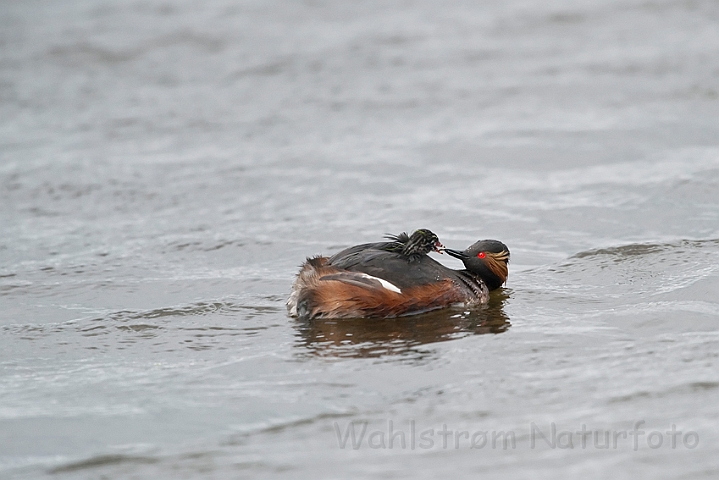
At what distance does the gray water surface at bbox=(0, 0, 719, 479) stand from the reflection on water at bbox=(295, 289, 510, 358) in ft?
0.11

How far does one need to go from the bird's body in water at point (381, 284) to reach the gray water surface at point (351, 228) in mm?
118

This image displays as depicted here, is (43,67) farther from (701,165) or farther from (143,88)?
(701,165)

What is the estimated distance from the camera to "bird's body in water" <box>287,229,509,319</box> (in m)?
6.14

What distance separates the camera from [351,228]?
8547 mm

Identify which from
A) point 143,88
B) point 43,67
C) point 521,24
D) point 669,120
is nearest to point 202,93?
point 143,88

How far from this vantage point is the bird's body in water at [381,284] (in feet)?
20.1

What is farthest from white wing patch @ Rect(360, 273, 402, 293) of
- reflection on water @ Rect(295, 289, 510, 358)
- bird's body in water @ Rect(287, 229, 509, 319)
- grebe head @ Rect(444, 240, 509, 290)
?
grebe head @ Rect(444, 240, 509, 290)

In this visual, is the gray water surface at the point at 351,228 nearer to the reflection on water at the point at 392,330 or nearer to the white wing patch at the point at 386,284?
the reflection on water at the point at 392,330

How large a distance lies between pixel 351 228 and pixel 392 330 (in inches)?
105

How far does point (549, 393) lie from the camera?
475 cm

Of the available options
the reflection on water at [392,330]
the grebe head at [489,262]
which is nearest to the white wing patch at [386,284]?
the reflection on water at [392,330]

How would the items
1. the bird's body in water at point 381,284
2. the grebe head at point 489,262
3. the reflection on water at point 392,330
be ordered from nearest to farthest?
the reflection on water at point 392,330, the bird's body in water at point 381,284, the grebe head at point 489,262

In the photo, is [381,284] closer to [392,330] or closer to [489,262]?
[392,330]

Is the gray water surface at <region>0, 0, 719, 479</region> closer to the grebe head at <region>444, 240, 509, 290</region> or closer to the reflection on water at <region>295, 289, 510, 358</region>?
the reflection on water at <region>295, 289, 510, 358</region>
